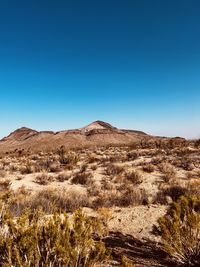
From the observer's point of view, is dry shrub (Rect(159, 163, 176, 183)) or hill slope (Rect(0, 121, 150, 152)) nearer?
dry shrub (Rect(159, 163, 176, 183))

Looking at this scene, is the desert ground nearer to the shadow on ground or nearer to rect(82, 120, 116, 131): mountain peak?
the shadow on ground

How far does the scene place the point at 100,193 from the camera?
10383 millimetres

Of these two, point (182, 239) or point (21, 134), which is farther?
point (21, 134)

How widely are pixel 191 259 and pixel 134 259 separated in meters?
0.99

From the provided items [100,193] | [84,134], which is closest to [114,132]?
[84,134]

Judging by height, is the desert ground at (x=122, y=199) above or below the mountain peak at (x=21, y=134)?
below

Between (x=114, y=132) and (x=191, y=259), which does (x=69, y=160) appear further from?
(x=114, y=132)

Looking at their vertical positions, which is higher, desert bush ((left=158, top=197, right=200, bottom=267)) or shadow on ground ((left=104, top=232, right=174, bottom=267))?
desert bush ((left=158, top=197, right=200, bottom=267))

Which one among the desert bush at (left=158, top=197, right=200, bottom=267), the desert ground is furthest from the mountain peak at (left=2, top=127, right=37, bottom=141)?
the desert bush at (left=158, top=197, right=200, bottom=267)

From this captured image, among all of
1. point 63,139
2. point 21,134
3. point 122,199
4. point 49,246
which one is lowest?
point 122,199

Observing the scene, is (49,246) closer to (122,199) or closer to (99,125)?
(122,199)

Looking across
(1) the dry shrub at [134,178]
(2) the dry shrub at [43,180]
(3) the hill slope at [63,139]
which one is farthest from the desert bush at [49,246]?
(3) the hill slope at [63,139]

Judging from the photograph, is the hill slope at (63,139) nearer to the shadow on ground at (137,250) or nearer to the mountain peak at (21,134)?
the mountain peak at (21,134)

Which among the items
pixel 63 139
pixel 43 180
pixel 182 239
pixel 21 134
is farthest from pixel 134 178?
pixel 21 134
